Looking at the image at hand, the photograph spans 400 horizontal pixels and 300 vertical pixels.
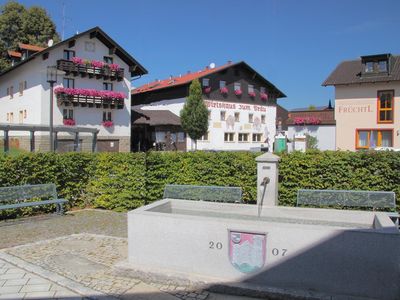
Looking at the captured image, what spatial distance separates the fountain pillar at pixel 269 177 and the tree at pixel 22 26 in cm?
4732

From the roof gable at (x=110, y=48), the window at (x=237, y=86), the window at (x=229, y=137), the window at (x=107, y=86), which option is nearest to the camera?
the roof gable at (x=110, y=48)

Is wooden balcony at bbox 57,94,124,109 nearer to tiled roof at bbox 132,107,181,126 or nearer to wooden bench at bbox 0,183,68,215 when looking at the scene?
tiled roof at bbox 132,107,181,126

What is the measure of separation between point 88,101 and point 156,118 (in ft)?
30.0

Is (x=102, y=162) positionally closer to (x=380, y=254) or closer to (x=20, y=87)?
(x=380, y=254)

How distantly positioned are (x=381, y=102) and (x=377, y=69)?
274 cm

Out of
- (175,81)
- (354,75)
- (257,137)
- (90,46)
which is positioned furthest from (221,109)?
(90,46)

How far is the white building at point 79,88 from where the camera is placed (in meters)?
32.3

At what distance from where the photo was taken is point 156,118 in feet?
137

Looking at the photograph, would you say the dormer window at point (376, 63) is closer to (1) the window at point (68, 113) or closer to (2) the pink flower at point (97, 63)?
(2) the pink flower at point (97, 63)

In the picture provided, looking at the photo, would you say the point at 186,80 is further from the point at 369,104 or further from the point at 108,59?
the point at 369,104

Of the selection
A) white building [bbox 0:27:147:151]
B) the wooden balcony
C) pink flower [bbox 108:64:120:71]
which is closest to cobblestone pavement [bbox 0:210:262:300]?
white building [bbox 0:27:147:151]

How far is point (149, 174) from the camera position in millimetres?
11156

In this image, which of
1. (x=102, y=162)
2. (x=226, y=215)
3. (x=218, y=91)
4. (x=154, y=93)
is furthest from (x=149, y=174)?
(x=154, y=93)

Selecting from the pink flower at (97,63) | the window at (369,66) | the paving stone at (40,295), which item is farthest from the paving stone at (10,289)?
the window at (369,66)
